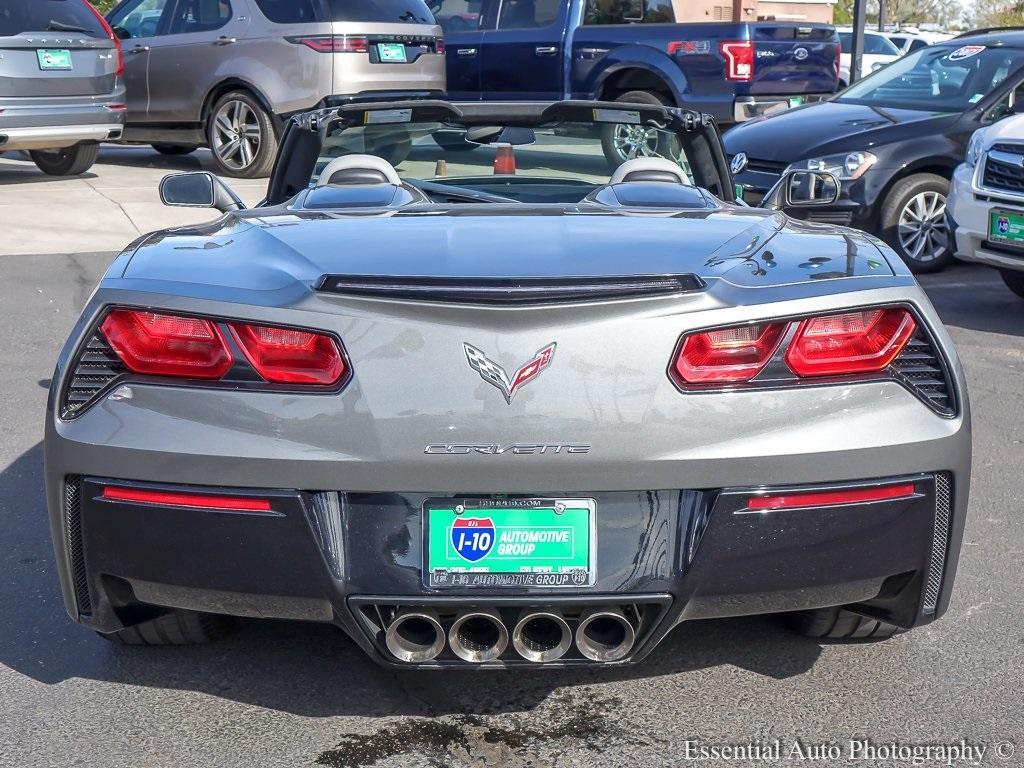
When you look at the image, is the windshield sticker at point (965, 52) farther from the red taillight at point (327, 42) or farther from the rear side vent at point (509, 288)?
the rear side vent at point (509, 288)

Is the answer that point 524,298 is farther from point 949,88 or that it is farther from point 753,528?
point 949,88

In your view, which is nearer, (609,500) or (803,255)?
(609,500)

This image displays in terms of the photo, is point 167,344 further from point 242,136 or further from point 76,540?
point 242,136

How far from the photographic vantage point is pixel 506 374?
8.52 feet

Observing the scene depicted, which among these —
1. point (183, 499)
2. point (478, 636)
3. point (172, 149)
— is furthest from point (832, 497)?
point (172, 149)

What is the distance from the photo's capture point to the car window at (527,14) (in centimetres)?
1416

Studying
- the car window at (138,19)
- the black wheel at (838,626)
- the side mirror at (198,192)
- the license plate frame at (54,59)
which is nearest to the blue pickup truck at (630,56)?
the car window at (138,19)

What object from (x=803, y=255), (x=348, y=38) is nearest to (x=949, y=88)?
(x=348, y=38)

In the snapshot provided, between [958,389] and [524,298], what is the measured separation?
95cm

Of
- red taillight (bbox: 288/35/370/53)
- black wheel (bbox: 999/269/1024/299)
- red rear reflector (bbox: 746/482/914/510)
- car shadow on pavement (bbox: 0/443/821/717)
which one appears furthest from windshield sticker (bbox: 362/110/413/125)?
red taillight (bbox: 288/35/370/53)

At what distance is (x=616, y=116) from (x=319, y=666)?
2.20 meters

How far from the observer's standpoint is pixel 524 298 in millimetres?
2633

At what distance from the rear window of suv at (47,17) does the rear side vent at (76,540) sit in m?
9.59

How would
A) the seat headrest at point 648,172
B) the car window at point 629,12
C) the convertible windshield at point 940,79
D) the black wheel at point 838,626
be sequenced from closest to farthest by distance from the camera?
the black wheel at point 838,626, the seat headrest at point 648,172, the convertible windshield at point 940,79, the car window at point 629,12
